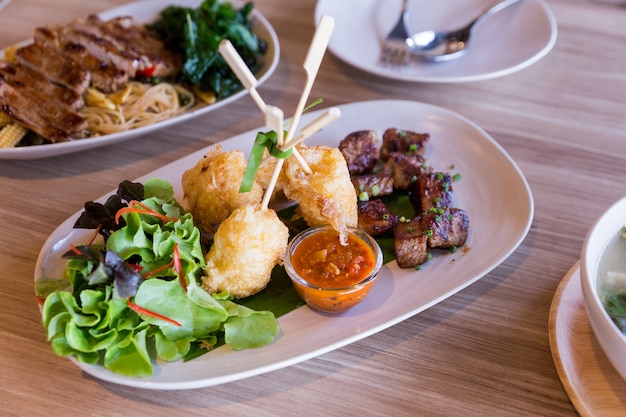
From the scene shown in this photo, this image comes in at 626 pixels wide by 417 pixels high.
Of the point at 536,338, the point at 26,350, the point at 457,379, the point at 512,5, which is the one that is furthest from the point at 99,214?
the point at 512,5

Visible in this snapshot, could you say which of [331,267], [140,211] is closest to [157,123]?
[140,211]

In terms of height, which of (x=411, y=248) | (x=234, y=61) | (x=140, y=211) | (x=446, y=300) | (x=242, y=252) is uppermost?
(x=234, y=61)

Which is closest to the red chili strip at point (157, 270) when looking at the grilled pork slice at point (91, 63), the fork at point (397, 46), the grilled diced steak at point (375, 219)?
the grilled diced steak at point (375, 219)

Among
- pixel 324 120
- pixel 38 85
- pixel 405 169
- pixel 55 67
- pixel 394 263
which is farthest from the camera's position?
pixel 55 67

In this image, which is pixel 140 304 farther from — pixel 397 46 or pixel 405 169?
pixel 397 46

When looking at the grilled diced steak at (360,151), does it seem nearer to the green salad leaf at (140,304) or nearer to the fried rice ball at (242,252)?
the fried rice ball at (242,252)

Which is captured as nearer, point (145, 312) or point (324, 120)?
point (324, 120)

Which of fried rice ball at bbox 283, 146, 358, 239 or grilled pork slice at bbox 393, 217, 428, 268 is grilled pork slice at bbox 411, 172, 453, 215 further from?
fried rice ball at bbox 283, 146, 358, 239

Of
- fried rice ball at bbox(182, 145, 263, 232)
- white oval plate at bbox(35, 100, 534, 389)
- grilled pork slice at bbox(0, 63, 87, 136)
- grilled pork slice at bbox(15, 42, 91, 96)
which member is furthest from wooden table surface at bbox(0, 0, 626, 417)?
fried rice ball at bbox(182, 145, 263, 232)
